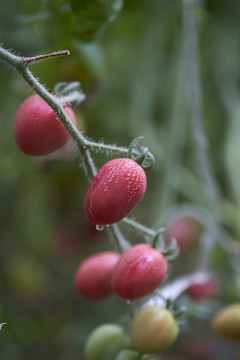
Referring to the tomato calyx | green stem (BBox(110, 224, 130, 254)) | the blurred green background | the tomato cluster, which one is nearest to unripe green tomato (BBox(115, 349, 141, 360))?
the tomato cluster

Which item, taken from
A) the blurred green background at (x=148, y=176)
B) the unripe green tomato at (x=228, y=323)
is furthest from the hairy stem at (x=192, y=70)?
the unripe green tomato at (x=228, y=323)

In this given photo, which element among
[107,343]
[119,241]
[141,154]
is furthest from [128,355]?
[141,154]

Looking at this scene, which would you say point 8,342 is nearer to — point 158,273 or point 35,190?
point 35,190

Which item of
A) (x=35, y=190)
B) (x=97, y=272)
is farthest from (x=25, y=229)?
(x=97, y=272)

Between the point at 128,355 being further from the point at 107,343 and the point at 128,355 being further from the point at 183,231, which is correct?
the point at 183,231

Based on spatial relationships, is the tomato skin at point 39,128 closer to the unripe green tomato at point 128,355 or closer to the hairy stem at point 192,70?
the unripe green tomato at point 128,355

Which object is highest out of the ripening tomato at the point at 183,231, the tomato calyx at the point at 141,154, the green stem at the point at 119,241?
the ripening tomato at the point at 183,231

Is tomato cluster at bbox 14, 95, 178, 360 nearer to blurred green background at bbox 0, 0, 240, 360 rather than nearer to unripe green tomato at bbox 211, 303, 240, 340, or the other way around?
A: unripe green tomato at bbox 211, 303, 240, 340
